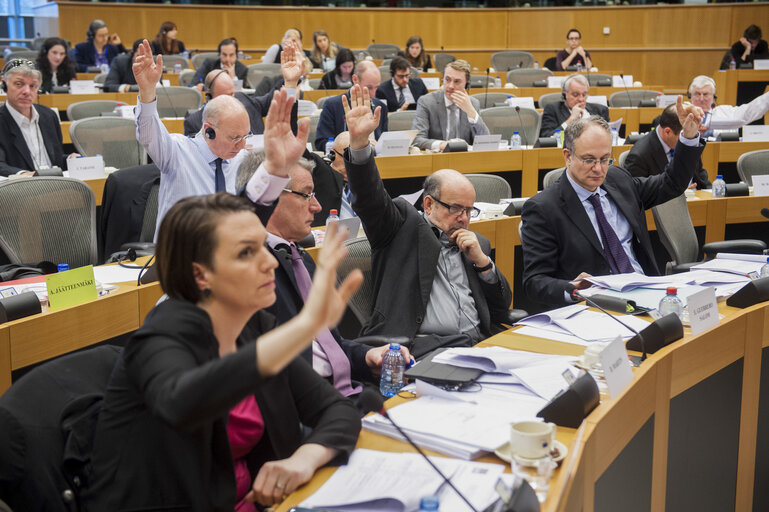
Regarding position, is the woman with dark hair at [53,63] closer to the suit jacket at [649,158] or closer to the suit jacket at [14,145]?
the suit jacket at [14,145]

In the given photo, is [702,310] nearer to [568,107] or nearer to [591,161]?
[591,161]

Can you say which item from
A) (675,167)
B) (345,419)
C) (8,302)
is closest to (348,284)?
(345,419)

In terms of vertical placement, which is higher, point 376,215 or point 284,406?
point 376,215

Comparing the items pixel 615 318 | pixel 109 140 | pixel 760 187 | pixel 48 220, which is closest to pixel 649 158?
pixel 760 187

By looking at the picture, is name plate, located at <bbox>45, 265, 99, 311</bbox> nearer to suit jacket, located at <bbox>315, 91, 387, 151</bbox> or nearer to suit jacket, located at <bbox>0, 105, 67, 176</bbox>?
suit jacket, located at <bbox>0, 105, 67, 176</bbox>

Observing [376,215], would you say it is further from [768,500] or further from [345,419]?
[768,500]

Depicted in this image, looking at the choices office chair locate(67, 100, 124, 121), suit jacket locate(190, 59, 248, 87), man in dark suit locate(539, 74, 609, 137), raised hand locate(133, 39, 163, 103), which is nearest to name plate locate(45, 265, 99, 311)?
raised hand locate(133, 39, 163, 103)

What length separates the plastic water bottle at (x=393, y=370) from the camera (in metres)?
2.17

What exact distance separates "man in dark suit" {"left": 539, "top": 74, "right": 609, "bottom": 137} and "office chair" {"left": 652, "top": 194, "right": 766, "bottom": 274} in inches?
105

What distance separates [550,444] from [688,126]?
2243 millimetres

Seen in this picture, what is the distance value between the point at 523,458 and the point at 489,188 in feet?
9.58

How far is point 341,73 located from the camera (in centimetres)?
806

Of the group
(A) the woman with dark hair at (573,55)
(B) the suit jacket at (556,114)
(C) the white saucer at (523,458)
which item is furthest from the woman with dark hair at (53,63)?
(C) the white saucer at (523,458)

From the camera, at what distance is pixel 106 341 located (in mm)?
2648
